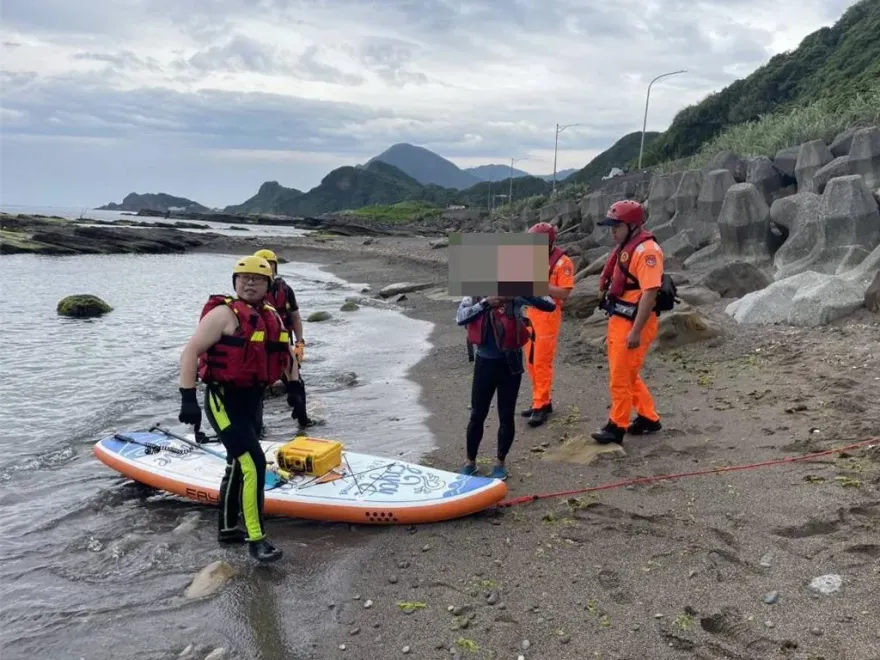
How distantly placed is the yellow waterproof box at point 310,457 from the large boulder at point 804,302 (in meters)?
7.15

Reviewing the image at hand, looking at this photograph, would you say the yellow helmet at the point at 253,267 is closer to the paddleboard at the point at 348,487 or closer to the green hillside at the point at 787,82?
the paddleboard at the point at 348,487

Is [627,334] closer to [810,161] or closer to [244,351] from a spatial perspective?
[244,351]

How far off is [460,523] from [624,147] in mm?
132649

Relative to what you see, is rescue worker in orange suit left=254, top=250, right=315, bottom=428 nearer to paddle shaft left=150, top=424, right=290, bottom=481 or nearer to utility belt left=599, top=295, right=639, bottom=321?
paddle shaft left=150, top=424, right=290, bottom=481

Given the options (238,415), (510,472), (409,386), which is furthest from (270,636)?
(409,386)

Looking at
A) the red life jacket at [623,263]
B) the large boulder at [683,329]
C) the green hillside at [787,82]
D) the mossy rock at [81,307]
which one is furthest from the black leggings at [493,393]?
the green hillside at [787,82]

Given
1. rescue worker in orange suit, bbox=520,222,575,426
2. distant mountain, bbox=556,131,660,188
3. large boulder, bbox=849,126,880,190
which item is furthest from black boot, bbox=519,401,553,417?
distant mountain, bbox=556,131,660,188

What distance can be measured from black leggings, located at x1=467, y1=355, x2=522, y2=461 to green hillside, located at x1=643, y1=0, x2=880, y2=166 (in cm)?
4919

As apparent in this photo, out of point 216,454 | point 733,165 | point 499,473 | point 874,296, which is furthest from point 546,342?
point 733,165

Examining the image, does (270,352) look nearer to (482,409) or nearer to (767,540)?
(482,409)

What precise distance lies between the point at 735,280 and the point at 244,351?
1055cm

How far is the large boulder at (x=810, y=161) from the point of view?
17.3m

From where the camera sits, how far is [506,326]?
5.59 metres

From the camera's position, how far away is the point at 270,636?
13.6ft
